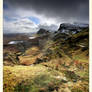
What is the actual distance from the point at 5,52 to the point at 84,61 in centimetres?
141

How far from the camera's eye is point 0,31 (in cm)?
205

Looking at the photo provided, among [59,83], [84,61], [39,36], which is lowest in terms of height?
[59,83]

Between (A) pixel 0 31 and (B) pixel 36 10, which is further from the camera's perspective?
(B) pixel 36 10

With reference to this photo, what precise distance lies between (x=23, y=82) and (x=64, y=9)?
150 centimetres

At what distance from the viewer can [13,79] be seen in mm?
2102

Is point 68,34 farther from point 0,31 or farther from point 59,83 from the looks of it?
point 0,31

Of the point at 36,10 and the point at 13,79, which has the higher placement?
the point at 36,10

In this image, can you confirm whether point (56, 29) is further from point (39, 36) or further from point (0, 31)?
point (0, 31)

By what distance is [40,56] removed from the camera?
2.19 meters

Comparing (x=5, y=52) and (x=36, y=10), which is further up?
(x=36, y=10)

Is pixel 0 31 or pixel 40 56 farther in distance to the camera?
pixel 40 56

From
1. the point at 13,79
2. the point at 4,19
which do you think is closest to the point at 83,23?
the point at 4,19

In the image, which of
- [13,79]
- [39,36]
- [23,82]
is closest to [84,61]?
[39,36]

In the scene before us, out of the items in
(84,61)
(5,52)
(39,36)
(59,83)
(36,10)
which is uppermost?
(36,10)
